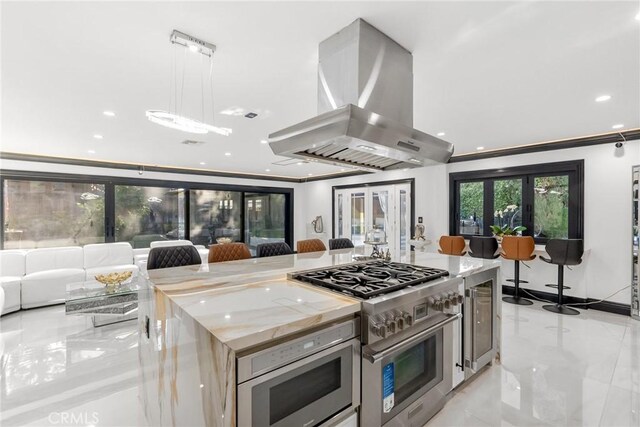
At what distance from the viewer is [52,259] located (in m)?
5.03

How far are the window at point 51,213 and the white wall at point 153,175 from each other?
254 mm

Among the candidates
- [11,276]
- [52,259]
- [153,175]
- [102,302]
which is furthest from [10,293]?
[153,175]

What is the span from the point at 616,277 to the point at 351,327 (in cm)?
484

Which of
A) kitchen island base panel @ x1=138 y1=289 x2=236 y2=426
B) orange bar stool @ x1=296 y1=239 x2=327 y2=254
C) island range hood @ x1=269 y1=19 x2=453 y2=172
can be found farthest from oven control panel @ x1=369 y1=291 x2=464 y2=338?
orange bar stool @ x1=296 y1=239 x2=327 y2=254

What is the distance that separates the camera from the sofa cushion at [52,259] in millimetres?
4867

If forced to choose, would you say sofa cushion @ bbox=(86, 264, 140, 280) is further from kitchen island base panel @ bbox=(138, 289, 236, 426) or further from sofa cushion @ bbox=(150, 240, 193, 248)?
kitchen island base panel @ bbox=(138, 289, 236, 426)

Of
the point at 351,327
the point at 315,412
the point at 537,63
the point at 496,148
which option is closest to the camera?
the point at 315,412

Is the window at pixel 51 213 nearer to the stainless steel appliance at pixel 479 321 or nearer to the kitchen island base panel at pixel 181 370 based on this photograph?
the kitchen island base panel at pixel 181 370

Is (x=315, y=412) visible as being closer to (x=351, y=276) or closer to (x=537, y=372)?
(x=351, y=276)

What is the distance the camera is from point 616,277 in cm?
414

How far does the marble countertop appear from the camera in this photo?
111 centimetres

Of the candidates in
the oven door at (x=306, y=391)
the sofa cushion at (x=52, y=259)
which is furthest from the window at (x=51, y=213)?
the oven door at (x=306, y=391)

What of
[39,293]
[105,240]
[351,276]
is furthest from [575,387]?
[105,240]

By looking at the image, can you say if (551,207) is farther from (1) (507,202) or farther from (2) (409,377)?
(2) (409,377)
